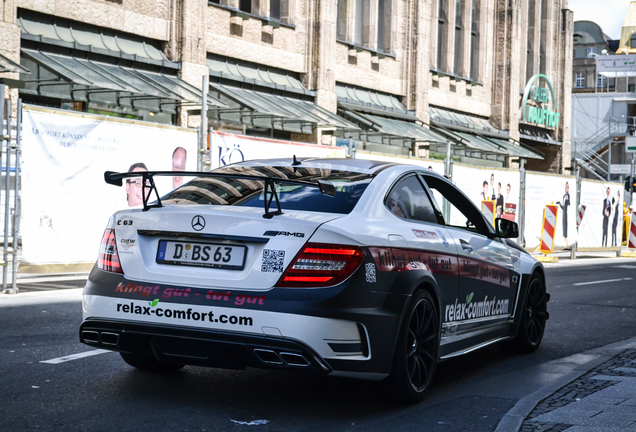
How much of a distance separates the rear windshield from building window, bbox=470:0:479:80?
34919 mm

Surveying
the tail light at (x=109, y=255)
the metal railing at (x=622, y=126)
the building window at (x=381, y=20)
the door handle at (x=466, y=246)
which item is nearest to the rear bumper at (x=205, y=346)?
the tail light at (x=109, y=255)

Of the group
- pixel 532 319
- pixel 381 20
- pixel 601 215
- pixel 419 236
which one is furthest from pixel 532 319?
pixel 381 20

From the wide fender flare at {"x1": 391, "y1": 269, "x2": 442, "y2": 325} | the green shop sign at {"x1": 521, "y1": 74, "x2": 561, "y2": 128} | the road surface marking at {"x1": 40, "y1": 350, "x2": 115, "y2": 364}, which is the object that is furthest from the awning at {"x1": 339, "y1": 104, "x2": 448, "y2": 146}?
the wide fender flare at {"x1": 391, "y1": 269, "x2": 442, "y2": 325}

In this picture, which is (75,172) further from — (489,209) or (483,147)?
(483,147)

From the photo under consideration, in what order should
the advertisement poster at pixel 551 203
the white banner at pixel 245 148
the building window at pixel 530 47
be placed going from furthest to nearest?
the building window at pixel 530 47, the advertisement poster at pixel 551 203, the white banner at pixel 245 148

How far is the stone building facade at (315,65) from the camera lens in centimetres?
2077

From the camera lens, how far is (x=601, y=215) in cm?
2595

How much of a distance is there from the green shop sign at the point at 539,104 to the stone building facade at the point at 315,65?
0.38 ft

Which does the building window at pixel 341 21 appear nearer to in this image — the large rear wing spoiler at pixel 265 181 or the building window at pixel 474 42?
the building window at pixel 474 42

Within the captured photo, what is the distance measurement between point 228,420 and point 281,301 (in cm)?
75

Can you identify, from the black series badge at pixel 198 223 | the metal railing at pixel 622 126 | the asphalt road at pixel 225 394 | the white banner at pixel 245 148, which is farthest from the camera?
the metal railing at pixel 622 126

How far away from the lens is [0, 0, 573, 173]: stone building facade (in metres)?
20.8

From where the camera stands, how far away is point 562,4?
4638 cm

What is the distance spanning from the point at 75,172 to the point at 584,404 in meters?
8.31
